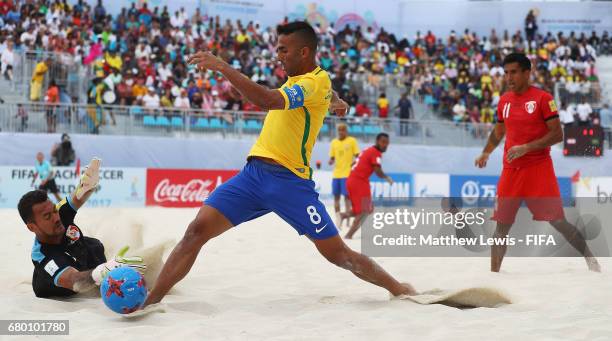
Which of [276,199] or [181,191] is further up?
[276,199]

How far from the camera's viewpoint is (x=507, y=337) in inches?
146

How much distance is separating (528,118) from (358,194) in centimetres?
455

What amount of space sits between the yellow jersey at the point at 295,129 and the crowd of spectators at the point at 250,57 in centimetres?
1356

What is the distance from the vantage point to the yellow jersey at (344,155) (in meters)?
12.7

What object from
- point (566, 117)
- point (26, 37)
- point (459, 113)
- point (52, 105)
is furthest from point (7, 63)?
point (566, 117)

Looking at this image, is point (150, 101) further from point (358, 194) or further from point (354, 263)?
point (354, 263)

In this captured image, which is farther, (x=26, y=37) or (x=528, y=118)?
(x=26, y=37)

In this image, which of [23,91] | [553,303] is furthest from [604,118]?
[553,303]

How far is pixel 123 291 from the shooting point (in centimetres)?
418

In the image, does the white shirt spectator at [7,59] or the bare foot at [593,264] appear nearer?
the bare foot at [593,264]

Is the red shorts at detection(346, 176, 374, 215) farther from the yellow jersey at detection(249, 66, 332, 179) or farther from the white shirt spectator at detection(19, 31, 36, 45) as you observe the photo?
the white shirt spectator at detection(19, 31, 36, 45)

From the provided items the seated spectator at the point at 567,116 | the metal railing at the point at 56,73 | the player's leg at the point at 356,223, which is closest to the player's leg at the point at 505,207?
the player's leg at the point at 356,223

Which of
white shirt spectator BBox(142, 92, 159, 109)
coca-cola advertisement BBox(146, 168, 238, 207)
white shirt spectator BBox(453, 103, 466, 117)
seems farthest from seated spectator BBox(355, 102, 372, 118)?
white shirt spectator BBox(142, 92, 159, 109)

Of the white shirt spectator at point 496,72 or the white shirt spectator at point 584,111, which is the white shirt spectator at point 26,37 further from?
the white shirt spectator at point 584,111
